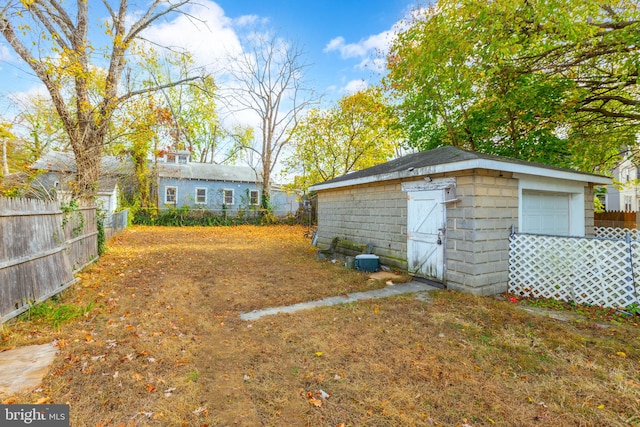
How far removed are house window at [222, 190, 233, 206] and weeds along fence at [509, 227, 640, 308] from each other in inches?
881

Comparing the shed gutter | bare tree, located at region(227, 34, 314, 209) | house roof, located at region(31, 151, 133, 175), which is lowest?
the shed gutter

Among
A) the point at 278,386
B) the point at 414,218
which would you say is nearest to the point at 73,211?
the point at 278,386

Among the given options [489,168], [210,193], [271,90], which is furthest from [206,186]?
[489,168]

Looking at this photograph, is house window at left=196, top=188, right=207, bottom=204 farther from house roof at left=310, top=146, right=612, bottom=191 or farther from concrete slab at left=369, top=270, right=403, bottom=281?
concrete slab at left=369, top=270, right=403, bottom=281

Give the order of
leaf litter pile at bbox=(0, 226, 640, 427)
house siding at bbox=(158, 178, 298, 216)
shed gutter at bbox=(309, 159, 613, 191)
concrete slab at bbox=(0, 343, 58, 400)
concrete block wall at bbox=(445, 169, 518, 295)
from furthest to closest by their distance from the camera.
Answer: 1. house siding at bbox=(158, 178, 298, 216)
2. concrete block wall at bbox=(445, 169, 518, 295)
3. shed gutter at bbox=(309, 159, 613, 191)
4. concrete slab at bbox=(0, 343, 58, 400)
5. leaf litter pile at bbox=(0, 226, 640, 427)

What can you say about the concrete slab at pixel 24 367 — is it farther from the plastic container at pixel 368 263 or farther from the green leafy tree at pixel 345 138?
the green leafy tree at pixel 345 138

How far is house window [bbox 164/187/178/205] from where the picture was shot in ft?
75.6

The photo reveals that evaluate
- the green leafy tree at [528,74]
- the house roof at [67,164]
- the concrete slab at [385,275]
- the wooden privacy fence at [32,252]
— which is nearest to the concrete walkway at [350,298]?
the concrete slab at [385,275]

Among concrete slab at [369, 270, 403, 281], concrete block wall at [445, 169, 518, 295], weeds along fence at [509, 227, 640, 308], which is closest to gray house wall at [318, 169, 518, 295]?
concrete block wall at [445, 169, 518, 295]

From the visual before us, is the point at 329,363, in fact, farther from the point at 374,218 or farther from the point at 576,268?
the point at 374,218

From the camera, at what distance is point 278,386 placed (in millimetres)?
2740

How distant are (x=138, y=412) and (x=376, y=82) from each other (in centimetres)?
1895

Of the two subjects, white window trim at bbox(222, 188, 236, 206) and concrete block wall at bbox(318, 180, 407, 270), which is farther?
white window trim at bbox(222, 188, 236, 206)

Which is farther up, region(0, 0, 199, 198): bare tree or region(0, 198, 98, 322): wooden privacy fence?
region(0, 0, 199, 198): bare tree
